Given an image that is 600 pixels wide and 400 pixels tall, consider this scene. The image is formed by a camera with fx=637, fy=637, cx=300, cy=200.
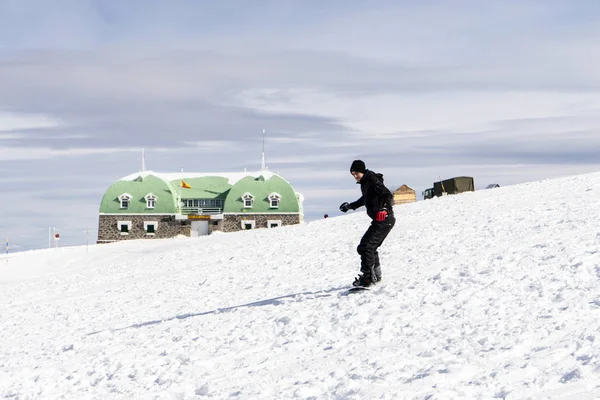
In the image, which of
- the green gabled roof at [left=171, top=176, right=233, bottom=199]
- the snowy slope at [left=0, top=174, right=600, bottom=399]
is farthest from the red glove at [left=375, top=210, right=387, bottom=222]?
the green gabled roof at [left=171, top=176, right=233, bottom=199]

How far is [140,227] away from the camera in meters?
62.6

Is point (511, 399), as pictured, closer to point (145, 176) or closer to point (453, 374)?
point (453, 374)

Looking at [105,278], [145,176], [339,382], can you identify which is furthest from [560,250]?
[145,176]

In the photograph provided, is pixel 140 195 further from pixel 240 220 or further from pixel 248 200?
pixel 248 200

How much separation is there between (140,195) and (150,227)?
3355mm

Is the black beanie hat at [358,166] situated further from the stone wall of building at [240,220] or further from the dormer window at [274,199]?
the dormer window at [274,199]

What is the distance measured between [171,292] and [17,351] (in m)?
4.89

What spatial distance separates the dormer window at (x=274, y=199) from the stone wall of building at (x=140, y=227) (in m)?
8.43

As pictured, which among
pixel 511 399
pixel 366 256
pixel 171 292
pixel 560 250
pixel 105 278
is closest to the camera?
pixel 511 399

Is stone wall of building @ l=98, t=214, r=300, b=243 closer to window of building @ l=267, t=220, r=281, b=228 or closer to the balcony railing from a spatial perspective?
window of building @ l=267, t=220, r=281, b=228

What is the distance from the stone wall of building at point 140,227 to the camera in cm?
6234

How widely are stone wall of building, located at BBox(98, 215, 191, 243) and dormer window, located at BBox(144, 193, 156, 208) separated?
3.57 feet

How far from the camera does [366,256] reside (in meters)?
11.9

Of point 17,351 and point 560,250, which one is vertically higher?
point 560,250
